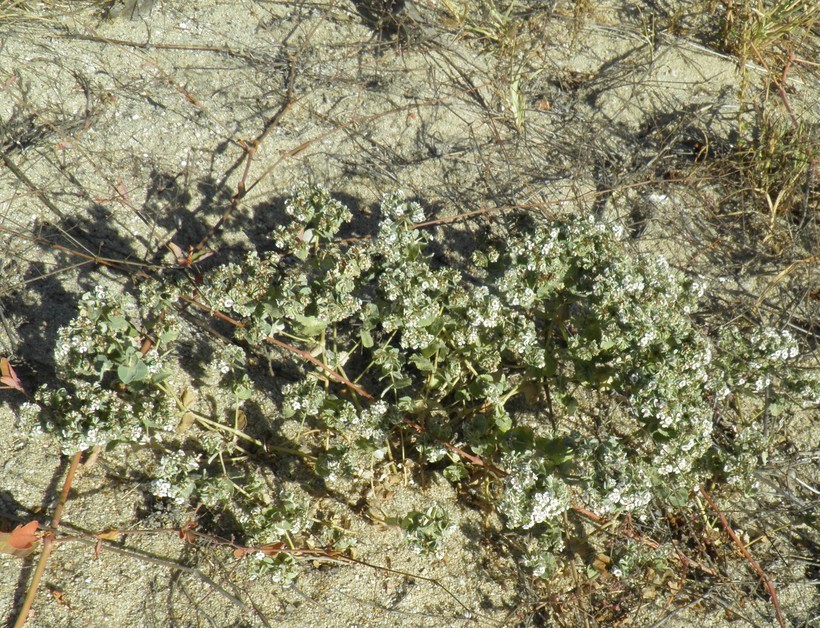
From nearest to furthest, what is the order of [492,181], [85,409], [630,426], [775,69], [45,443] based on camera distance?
[85,409] < [45,443] < [630,426] < [492,181] < [775,69]

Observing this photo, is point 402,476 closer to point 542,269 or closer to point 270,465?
point 270,465

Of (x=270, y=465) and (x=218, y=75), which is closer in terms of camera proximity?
(x=270, y=465)

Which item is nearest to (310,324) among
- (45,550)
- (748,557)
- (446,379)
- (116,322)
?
(446,379)

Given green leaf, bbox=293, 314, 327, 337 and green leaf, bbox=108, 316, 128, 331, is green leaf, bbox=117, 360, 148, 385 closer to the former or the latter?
green leaf, bbox=108, 316, 128, 331

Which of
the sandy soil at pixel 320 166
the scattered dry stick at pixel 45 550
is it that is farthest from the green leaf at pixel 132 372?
the sandy soil at pixel 320 166

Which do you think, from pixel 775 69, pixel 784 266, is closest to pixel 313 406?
pixel 784 266
